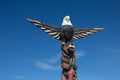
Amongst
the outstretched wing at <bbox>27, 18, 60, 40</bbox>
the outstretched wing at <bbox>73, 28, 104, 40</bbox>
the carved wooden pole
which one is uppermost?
the outstretched wing at <bbox>73, 28, 104, 40</bbox>

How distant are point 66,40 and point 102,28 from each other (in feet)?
13.0

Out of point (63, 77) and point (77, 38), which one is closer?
point (63, 77)

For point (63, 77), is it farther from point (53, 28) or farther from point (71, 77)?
point (53, 28)

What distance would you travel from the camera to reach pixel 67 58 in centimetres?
2300

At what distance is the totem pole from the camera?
2267cm

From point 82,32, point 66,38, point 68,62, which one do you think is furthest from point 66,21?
point 68,62

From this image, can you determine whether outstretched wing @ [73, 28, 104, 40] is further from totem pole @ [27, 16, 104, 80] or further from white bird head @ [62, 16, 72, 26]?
white bird head @ [62, 16, 72, 26]

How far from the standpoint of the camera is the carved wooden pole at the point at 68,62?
22.6m

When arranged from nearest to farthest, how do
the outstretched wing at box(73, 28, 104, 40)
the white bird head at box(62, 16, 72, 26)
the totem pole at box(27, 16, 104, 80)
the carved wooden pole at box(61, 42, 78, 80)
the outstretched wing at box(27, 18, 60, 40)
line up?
1. the carved wooden pole at box(61, 42, 78, 80)
2. the totem pole at box(27, 16, 104, 80)
3. the outstretched wing at box(27, 18, 60, 40)
4. the white bird head at box(62, 16, 72, 26)
5. the outstretched wing at box(73, 28, 104, 40)

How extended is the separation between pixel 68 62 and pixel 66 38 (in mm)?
1947

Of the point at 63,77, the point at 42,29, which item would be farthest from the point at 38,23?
the point at 63,77

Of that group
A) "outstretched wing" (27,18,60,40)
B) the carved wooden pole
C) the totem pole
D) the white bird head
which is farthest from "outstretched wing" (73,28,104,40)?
the carved wooden pole

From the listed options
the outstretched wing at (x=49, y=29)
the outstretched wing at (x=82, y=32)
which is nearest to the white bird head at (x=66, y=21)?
the outstretched wing at (x=49, y=29)

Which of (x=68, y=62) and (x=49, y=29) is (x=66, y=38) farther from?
(x=68, y=62)
